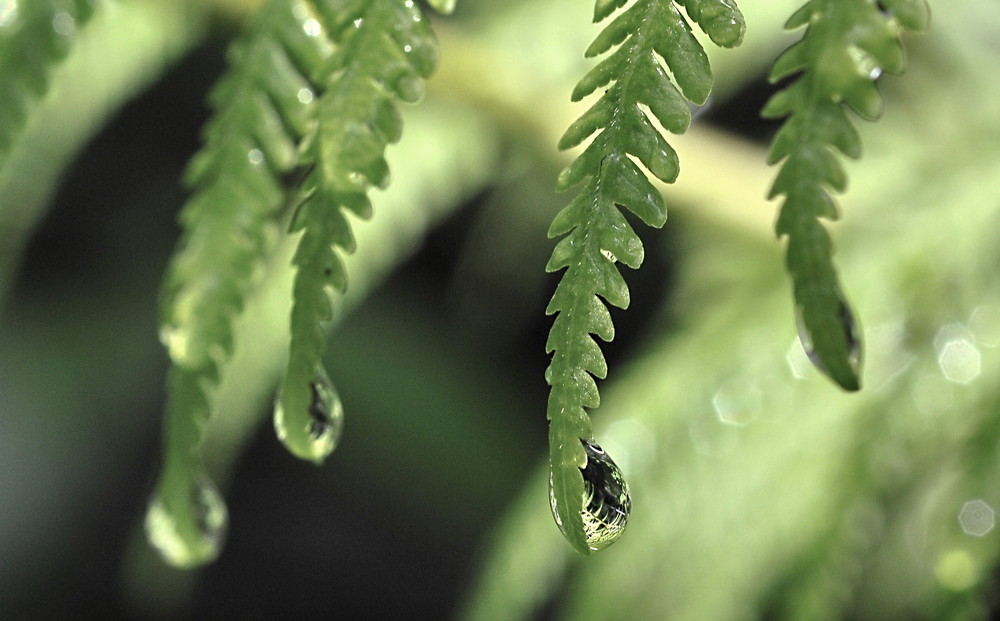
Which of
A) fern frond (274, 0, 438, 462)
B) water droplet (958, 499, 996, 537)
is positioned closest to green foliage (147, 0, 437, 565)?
fern frond (274, 0, 438, 462)

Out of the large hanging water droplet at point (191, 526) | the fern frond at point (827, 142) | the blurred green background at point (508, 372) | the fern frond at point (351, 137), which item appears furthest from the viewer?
the blurred green background at point (508, 372)

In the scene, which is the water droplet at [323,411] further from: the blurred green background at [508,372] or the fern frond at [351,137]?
the blurred green background at [508,372]

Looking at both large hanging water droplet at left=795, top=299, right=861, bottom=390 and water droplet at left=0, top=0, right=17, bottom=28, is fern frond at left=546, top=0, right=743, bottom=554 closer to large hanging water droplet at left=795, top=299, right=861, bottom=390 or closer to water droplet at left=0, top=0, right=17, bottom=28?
large hanging water droplet at left=795, top=299, right=861, bottom=390

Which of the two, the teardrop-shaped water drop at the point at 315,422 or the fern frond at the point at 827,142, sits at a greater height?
the fern frond at the point at 827,142

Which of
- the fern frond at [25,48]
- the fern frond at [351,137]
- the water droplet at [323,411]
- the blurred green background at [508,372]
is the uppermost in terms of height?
the fern frond at [25,48]

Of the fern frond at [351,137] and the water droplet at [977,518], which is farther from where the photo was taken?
the water droplet at [977,518]

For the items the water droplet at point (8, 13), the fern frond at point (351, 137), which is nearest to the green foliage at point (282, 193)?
the fern frond at point (351, 137)

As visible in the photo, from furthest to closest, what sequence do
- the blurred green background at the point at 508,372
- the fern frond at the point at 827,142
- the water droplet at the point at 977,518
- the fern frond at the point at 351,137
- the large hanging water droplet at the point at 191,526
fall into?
the blurred green background at the point at 508,372, the water droplet at the point at 977,518, the large hanging water droplet at the point at 191,526, the fern frond at the point at 351,137, the fern frond at the point at 827,142

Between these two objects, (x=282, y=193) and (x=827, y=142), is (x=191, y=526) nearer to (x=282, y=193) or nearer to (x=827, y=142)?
(x=282, y=193)
